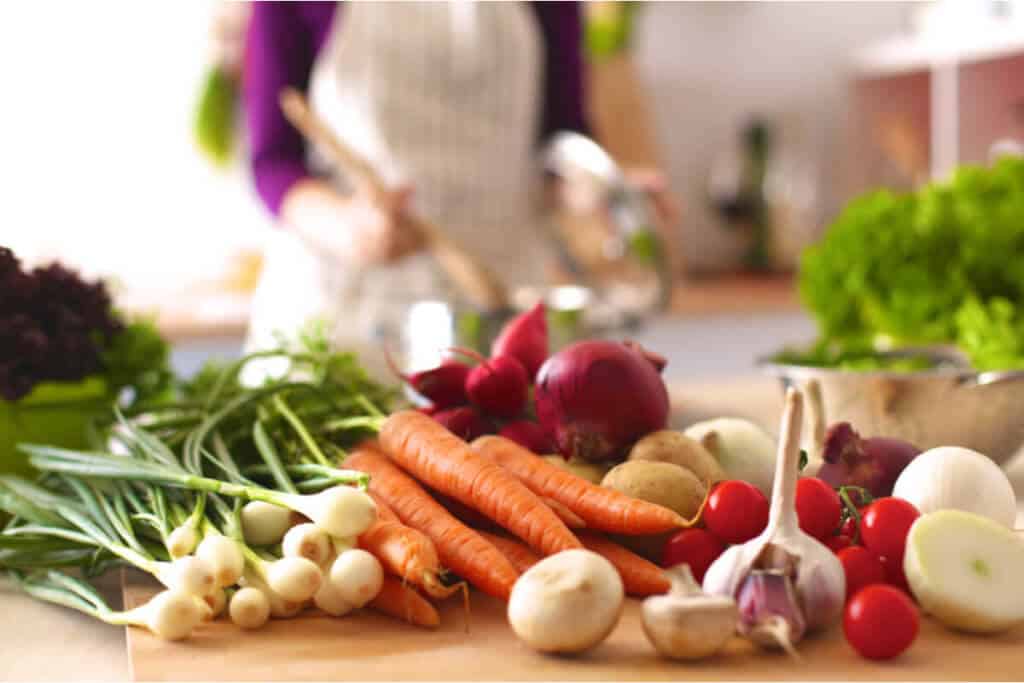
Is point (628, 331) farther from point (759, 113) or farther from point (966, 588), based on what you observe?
point (759, 113)

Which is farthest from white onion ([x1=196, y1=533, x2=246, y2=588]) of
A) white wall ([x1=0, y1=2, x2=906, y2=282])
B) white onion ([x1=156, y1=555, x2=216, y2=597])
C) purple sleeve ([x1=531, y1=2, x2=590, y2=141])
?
white wall ([x1=0, y1=2, x2=906, y2=282])

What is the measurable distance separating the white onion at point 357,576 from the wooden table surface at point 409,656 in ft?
0.08

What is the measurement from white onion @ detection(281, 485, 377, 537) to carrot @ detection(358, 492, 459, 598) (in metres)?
0.02

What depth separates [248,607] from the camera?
69cm

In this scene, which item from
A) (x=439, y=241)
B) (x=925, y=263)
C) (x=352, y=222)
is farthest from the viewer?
(x=352, y=222)

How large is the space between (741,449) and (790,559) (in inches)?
8.8

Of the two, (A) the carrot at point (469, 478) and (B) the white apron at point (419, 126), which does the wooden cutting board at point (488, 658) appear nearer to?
(A) the carrot at point (469, 478)

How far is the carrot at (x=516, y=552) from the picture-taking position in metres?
0.77

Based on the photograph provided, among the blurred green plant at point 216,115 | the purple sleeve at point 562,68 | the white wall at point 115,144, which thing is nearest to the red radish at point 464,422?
the purple sleeve at point 562,68

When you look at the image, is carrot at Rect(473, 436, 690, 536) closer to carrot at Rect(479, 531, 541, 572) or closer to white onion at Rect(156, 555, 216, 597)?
carrot at Rect(479, 531, 541, 572)

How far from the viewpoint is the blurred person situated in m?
1.89

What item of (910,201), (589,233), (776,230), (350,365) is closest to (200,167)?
(589,233)

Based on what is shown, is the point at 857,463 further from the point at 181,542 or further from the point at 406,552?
the point at 181,542

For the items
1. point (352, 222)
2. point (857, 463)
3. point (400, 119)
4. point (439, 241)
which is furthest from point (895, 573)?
point (400, 119)
